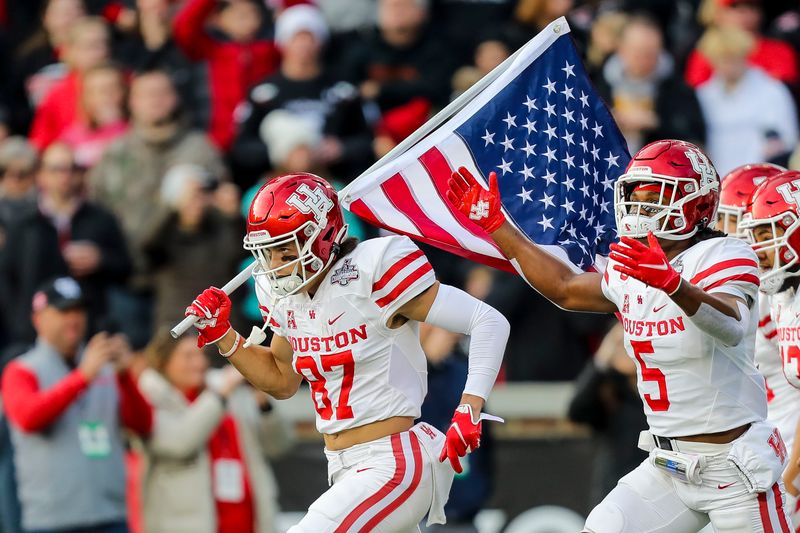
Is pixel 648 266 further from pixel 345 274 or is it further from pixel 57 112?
pixel 57 112

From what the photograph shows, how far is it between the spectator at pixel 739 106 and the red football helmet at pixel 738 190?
3131 mm

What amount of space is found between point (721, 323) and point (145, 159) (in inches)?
264

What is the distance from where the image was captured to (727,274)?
7.00 meters

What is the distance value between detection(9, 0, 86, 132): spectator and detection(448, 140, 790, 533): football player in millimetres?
8044

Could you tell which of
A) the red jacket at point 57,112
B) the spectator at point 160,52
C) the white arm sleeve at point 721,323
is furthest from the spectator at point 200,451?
the white arm sleeve at point 721,323

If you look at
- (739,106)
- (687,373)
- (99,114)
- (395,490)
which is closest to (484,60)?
(739,106)

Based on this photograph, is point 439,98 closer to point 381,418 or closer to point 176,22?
point 176,22

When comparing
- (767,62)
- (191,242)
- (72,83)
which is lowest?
(191,242)

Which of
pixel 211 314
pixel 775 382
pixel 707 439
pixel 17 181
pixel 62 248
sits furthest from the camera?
pixel 17 181

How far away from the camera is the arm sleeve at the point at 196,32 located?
13.5 metres

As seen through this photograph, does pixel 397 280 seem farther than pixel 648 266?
Yes

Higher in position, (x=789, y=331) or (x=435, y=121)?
(x=435, y=121)

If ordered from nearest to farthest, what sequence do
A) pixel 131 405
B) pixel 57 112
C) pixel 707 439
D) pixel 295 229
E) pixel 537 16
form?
pixel 707 439, pixel 295 229, pixel 131 405, pixel 537 16, pixel 57 112

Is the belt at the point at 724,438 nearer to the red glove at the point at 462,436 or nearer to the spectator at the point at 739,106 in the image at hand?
the red glove at the point at 462,436
